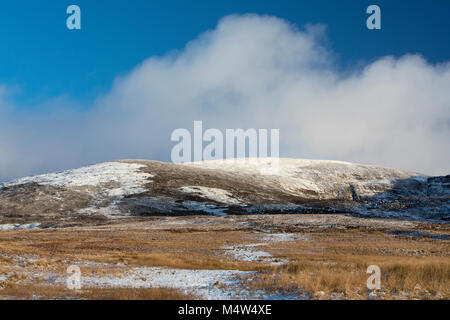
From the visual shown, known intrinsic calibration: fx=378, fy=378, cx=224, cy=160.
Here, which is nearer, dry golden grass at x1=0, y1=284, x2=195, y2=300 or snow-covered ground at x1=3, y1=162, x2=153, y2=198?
dry golden grass at x1=0, y1=284, x2=195, y2=300

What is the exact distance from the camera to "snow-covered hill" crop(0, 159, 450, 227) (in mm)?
104312

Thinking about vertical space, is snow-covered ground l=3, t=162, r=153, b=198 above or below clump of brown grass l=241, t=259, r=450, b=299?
below

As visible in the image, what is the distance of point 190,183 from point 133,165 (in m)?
34.1

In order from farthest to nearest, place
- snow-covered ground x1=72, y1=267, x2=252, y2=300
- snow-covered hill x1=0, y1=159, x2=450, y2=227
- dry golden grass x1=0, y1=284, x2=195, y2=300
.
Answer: snow-covered hill x1=0, y1=159, x2=450, y2=227, snow-covered ground x1=72, y1=267, x2=252, y2=300, dry golden grass x1=0, y1=284, x2=195, y2=300

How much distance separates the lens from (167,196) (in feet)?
424

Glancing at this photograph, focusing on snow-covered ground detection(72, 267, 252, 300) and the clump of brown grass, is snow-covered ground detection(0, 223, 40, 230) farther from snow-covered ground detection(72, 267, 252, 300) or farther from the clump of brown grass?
the clump of brown grass

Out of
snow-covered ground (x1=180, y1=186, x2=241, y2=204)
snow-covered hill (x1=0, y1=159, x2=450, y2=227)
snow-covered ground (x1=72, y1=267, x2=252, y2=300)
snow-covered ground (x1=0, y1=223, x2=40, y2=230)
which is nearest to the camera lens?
snow-covered ground (x1=72, y1=267, x2=252, y2=300)

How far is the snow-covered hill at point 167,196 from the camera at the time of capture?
342ft

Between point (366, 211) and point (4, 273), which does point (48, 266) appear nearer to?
point (4, 273)

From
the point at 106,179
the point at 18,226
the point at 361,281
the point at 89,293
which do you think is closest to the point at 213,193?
the point at 106,179

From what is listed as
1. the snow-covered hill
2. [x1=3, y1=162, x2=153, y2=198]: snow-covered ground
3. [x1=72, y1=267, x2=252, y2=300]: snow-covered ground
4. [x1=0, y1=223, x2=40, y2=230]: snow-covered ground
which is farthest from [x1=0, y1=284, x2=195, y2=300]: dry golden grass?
[x1=3, y1=162, x2=153, y2=198]: snow-covered ground

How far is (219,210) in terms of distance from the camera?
4592 inches
